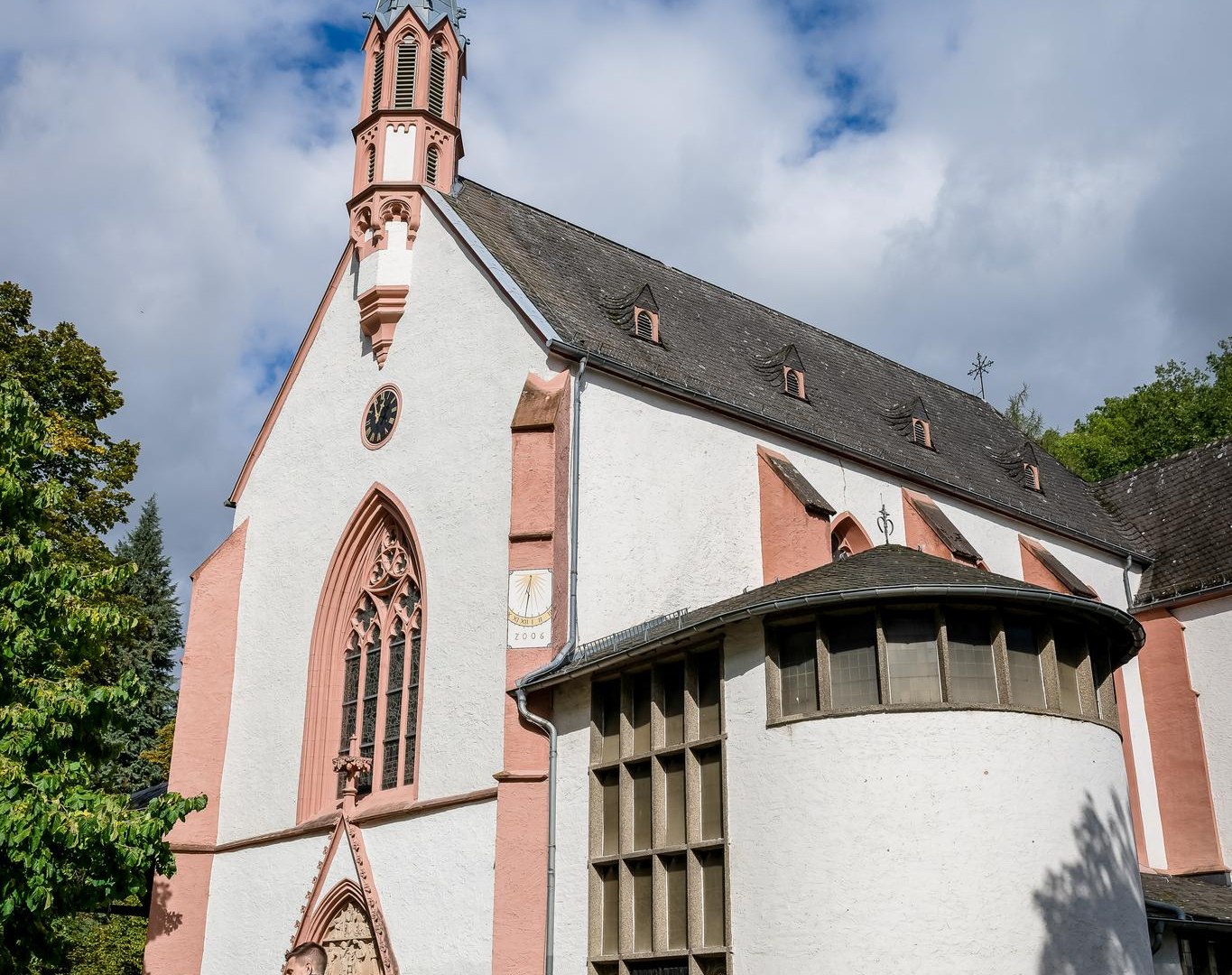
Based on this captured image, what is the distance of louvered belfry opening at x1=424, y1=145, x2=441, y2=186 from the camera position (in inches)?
867

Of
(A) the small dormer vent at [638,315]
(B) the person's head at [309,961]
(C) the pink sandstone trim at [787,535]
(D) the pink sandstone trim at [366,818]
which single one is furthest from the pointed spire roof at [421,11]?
(B) the person's head at [309,961]

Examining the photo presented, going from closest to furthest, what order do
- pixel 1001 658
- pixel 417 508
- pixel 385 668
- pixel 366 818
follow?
pixel 1001 658, pixel 366 818, pixel 417 508, pixel 385 668

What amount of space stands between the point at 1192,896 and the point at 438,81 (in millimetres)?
16526

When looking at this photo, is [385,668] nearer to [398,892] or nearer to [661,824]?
[398,892]

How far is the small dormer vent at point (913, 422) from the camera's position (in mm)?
25250

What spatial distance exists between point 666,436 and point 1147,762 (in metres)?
11.4

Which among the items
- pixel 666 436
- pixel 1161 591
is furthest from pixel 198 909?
pixel 1161 591

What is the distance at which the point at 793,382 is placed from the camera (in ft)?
75.4

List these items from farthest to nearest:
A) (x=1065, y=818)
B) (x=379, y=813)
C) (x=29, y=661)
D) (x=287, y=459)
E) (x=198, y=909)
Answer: (x=287, y=459), (x=198, y=909), (x=379, y=813), (x=29, y=661), (x=1065, y=818)

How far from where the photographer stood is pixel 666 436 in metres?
18.9

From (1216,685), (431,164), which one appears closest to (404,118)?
(431,164)

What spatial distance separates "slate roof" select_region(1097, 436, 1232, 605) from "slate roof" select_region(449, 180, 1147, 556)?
1.69 ft

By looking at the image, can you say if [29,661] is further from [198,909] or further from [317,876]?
[198,909]

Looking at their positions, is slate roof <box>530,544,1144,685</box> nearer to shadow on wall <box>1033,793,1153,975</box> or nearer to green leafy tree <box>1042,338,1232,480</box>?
shadow on wall <box>1033,793,1153,975</box>
